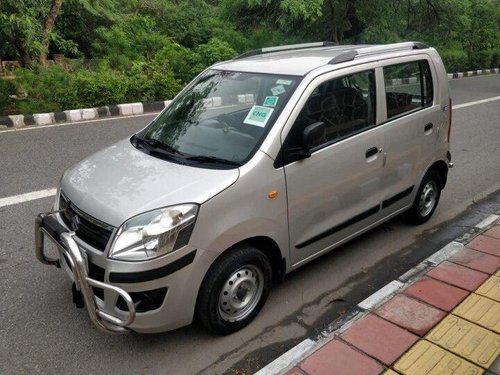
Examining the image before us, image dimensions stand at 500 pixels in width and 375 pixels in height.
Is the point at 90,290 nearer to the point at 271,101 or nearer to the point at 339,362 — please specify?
the point at 339,362

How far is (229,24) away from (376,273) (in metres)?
15.0

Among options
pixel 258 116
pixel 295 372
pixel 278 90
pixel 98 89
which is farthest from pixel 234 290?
pixel 98 89

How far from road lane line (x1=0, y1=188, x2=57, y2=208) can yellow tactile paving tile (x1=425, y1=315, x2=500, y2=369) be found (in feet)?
13.9

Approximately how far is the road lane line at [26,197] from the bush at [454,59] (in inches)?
883

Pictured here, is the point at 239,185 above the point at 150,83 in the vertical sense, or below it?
below

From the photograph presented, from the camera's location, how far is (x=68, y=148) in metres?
7.09

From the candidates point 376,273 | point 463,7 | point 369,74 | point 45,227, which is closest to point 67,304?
point 45,227

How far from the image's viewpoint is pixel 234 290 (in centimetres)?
291

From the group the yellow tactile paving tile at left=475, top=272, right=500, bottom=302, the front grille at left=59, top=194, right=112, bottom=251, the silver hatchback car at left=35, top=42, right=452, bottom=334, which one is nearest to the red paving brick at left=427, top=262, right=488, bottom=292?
the yellow tactile paving tile at left=475, top=272, right=500, bottom=302

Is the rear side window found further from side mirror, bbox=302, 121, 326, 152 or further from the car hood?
the car hood

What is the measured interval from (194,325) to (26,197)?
3.04 m

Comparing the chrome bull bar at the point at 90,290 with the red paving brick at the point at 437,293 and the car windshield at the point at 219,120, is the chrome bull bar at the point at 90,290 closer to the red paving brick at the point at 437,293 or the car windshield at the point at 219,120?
the car windshield at the point at 219,120

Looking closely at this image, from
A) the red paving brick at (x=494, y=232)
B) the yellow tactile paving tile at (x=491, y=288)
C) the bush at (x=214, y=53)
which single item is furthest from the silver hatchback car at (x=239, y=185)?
the bush at (x=214, y=53)

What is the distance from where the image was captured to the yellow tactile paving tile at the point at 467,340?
261cm
